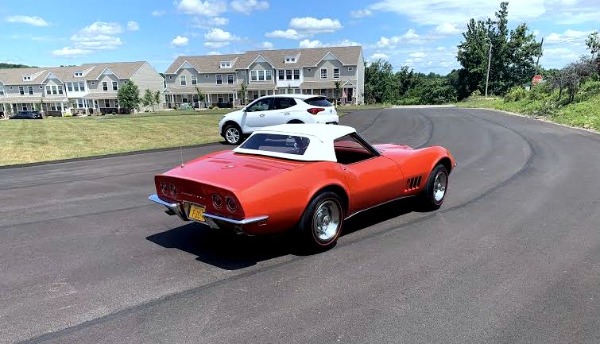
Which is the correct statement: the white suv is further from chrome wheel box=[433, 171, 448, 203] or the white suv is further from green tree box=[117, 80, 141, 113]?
green tree box=[117, 80, 141, 113]

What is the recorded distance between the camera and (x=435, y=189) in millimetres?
6555

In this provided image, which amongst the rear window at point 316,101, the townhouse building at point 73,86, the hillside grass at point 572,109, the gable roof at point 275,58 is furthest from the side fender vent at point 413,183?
the townhouse building at point 73,86

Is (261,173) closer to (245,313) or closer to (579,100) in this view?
(245,313)

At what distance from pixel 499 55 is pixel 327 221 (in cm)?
7138

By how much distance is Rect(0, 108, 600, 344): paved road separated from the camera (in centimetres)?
337

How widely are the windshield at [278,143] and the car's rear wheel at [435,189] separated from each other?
7.18 feet

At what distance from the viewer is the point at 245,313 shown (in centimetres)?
361

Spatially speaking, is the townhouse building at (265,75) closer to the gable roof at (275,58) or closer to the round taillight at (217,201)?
the gable roof at (275,58)

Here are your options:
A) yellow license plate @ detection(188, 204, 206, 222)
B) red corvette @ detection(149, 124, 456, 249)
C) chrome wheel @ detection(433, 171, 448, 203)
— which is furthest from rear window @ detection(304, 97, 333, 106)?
yellow license plate @ detection(188, 204, 206, 222)

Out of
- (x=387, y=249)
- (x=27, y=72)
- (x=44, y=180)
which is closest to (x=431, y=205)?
(x=387, y=249)

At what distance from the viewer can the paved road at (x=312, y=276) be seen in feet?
11.1

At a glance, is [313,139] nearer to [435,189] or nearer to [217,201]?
[217,201]

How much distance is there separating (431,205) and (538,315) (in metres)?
3.00

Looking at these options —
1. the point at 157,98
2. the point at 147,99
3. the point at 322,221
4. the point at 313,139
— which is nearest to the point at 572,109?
the point at 313,139
